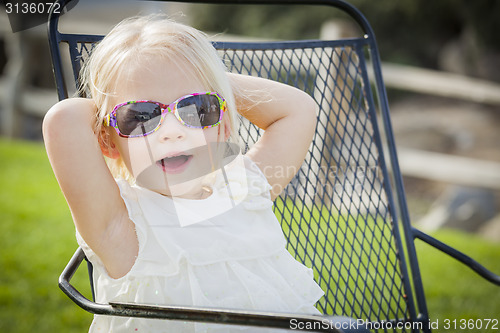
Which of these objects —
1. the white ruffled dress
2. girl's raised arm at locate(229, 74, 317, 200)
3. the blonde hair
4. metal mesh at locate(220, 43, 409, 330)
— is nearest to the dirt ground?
metal mesh at locate(220, 43, 409, 330)

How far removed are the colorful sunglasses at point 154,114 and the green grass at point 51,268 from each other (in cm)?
85

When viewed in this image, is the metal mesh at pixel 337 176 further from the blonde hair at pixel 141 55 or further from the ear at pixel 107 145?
the ear at pixel 107 145

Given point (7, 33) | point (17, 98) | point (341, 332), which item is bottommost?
point (17, 98)

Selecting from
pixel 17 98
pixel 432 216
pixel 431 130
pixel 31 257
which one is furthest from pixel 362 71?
pixel 431 130

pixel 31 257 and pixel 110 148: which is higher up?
pixel 110 148

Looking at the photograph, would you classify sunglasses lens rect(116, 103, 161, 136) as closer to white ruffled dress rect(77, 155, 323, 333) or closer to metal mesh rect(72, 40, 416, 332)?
white ruffled dress rect(77, 155, 323, 333)

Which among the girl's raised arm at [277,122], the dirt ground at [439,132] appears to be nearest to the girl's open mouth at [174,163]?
the girl's raised arm at [277,122]

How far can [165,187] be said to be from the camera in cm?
130

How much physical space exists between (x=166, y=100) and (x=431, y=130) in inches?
254

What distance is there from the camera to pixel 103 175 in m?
1.18

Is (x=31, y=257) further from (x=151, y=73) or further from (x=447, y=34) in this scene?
(x=447, y=34)

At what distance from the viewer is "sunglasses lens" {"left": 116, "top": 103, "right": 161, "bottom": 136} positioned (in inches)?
48.2

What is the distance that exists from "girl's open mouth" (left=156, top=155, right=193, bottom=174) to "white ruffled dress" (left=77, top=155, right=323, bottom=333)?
3.2 inches

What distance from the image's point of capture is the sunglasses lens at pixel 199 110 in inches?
49.4
